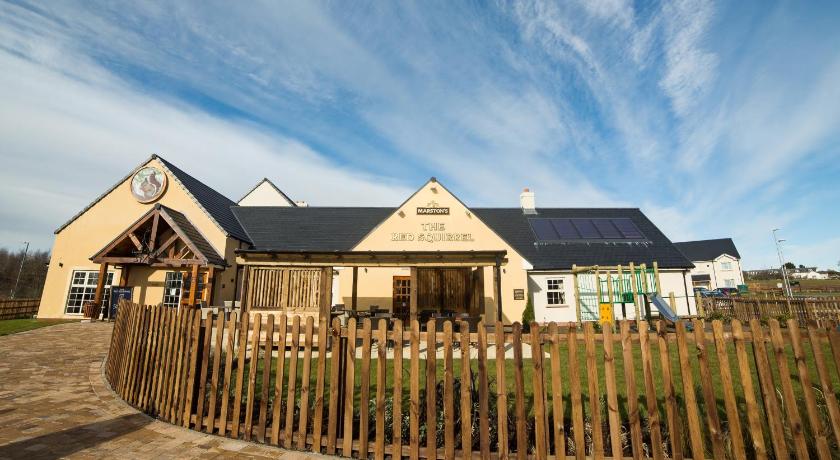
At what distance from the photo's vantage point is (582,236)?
22734 mm

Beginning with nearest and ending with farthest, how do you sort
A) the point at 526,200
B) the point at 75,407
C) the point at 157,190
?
1. the point at 75,407
2. the point at 157,190
3. the point at 526,200

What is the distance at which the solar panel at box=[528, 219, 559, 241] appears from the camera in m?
22.6

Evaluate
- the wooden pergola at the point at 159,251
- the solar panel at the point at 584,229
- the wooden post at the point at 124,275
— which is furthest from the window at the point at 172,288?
the solar panel at the point at 584,229

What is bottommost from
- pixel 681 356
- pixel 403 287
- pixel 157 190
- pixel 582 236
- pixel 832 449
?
pixel 832 449

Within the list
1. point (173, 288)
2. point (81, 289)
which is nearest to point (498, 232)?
point (173, 288)

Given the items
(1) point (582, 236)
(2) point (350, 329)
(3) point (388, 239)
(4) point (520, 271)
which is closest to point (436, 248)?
(3) point (388, 239)

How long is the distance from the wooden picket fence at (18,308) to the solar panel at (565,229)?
104ft

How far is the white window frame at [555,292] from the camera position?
64.2 ft

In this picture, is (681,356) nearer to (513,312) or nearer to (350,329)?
(350,329)

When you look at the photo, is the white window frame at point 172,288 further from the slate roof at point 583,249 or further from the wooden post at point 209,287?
the slate roof at point 583,249

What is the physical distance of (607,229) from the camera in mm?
23625

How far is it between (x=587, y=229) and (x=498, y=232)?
7878 millimetres

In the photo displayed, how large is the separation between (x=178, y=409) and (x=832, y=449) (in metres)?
8.32

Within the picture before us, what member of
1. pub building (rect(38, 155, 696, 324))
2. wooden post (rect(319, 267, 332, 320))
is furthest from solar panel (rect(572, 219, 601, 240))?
wooden post (rect(319, 267, 332, 320))
